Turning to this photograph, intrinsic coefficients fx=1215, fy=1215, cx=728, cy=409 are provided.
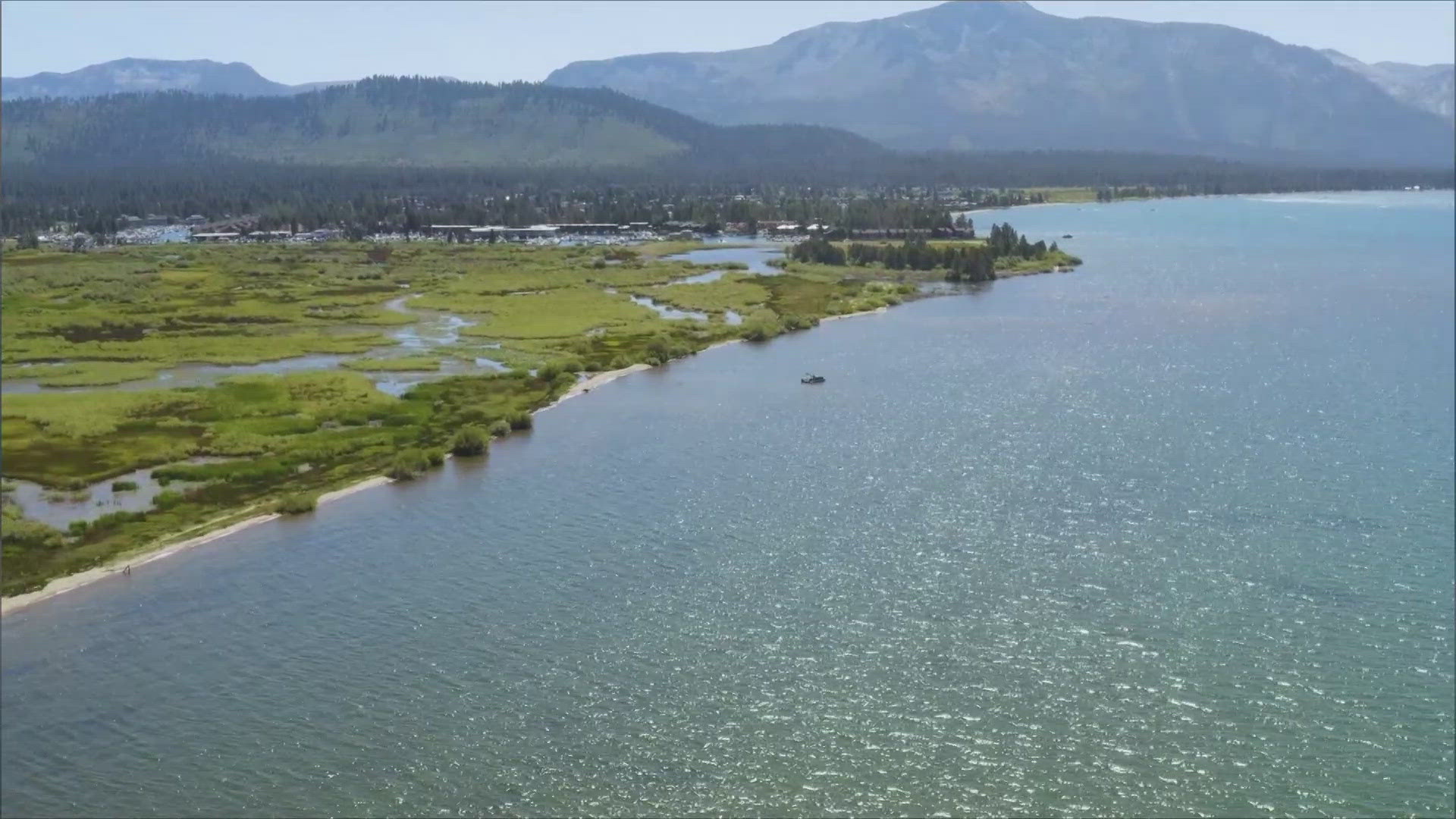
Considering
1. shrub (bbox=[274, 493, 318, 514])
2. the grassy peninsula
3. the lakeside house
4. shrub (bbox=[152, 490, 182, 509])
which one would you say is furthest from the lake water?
the lakeside house

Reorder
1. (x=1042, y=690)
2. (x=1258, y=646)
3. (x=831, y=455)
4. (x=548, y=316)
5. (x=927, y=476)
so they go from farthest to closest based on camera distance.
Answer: (x=548, y=316)
(x=831, y=455)
(x=927, y=476)
(x=1258, y=646)
(x=1042, y=690)

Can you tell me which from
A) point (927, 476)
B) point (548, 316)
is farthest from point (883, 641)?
point (548, 316)

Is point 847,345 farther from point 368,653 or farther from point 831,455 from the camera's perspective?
point 368,653

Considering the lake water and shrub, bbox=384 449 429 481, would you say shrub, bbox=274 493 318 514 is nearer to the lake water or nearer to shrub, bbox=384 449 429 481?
the lake water

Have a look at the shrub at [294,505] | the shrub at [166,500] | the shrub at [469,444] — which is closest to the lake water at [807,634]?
the shrub at [294,505]

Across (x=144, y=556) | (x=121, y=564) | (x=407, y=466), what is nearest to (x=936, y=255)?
(x=407, y=466)

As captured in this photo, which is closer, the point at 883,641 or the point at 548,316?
the point at 883,641
